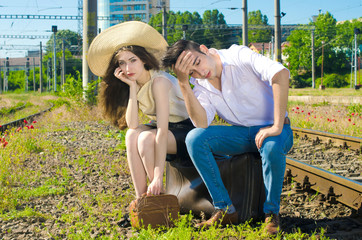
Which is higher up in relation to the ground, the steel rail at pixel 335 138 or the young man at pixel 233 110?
the young man at pixel 233 110

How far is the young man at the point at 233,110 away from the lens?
2938 millimetres

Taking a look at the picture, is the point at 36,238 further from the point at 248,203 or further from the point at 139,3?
the point at 139,3

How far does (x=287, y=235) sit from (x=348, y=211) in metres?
0.90

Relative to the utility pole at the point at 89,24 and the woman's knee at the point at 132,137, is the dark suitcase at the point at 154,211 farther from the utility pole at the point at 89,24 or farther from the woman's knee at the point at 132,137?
the utility pole at the point at 89,24

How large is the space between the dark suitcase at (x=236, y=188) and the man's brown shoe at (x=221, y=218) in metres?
0.08

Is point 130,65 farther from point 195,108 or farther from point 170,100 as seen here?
point 195,108

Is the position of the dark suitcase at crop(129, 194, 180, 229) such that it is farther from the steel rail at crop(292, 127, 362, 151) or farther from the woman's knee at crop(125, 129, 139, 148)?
the steel rail at crop(292, 127, 362, 151)

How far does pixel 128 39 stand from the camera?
351cm

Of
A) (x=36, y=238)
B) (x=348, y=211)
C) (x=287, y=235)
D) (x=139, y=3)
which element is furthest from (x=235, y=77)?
(x=139, y=3)

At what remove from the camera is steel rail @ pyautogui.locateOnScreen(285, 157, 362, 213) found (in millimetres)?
3391

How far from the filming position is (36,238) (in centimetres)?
304

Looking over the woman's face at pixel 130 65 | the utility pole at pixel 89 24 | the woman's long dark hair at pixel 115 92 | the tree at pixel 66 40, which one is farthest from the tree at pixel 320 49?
the woman's face at pixel 130 65

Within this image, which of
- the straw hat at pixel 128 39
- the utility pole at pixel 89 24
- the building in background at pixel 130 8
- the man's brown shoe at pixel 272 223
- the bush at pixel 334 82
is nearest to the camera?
the man's brown shoe at pixel 272 223

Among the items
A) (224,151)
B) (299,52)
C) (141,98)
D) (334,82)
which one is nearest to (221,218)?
(224,151)
